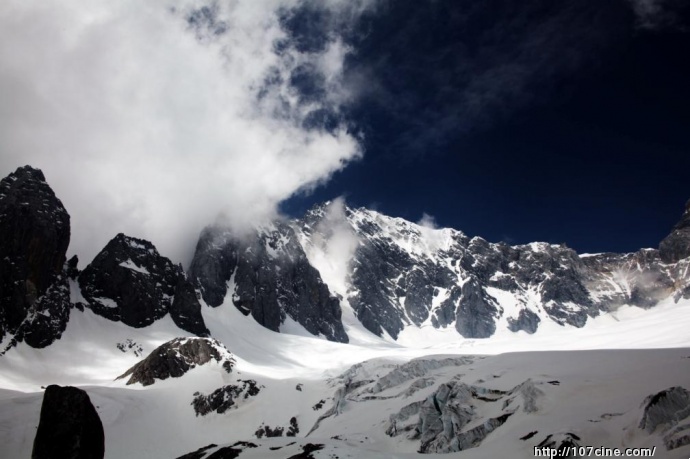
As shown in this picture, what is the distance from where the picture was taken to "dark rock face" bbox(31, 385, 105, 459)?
2242 centimetres

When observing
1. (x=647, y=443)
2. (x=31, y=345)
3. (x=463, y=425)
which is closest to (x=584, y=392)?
(x=463, y=425)

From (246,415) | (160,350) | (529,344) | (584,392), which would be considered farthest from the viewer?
(529,344)

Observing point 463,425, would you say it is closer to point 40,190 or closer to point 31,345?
point 31,345

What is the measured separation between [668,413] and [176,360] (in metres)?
90.2

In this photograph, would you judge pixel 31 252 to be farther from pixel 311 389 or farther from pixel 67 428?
pixel 67 428

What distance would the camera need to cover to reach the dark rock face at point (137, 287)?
133m

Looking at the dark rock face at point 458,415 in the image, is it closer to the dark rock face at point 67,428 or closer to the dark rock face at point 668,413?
the dark rock face at point 668,413

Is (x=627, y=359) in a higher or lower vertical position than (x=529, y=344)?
lower

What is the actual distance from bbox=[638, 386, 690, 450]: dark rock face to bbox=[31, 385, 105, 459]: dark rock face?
2604cm

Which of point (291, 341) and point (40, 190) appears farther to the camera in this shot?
point (291, 341)

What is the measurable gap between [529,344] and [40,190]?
438 feet

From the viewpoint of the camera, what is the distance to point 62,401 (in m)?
23.4

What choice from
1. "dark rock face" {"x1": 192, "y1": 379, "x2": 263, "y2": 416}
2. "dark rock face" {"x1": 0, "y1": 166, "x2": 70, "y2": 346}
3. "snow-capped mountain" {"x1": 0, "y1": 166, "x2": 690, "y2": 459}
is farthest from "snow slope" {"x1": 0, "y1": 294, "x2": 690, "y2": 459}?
"dark rock face" {"x1": 0, "y1": 166, "x2": 70, "y2": 346}

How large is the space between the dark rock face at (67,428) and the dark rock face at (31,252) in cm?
9913
